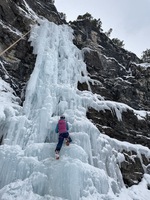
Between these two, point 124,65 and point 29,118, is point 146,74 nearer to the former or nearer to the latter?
point 124,65

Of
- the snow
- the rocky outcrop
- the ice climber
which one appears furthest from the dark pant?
the rocky outcrop

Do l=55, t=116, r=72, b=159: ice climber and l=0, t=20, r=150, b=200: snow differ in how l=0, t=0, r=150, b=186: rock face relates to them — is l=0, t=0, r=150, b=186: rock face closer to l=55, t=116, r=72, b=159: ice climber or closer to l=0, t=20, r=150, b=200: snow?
l=0, t=20, r=150, b=200: snow

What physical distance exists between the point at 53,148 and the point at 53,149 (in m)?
0.04

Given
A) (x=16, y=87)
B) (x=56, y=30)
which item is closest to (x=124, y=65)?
(x=56, y=30)

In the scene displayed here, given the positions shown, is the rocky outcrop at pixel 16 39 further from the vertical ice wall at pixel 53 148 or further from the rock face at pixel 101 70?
the vertical ice wall at pixel 53 148

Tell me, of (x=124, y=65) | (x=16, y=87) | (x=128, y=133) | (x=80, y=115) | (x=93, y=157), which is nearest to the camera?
(x=93, y=157)

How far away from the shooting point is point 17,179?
7926 millimetres

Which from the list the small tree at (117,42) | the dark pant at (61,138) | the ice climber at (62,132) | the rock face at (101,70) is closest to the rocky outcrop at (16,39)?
the rock face at (101,70)

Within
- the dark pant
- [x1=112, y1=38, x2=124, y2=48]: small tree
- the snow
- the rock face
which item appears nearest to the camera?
the snow

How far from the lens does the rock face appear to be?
42.2 feet

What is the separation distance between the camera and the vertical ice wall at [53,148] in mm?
7844

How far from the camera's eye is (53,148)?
8.73m

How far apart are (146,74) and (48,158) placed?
1296 centimetres

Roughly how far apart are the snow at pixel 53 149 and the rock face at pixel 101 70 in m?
0.55
